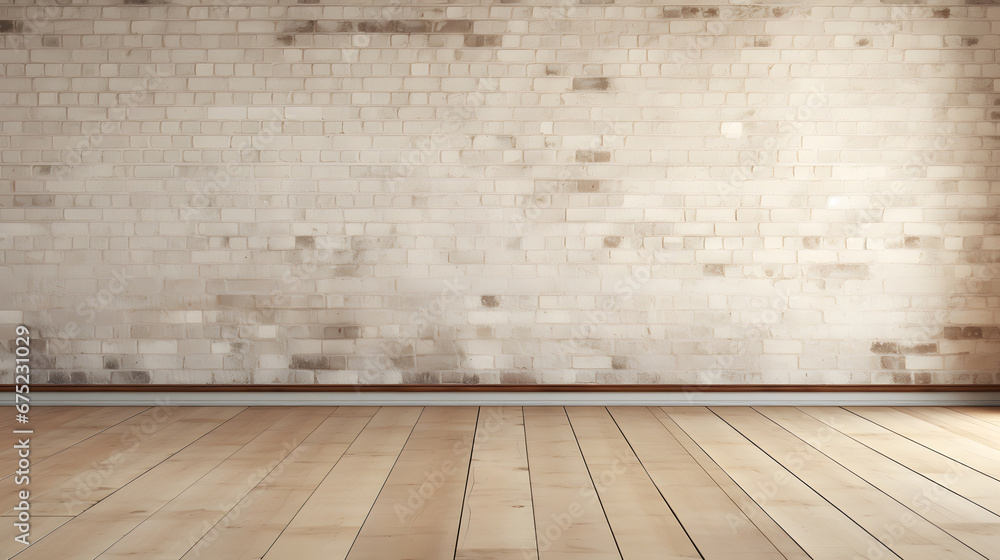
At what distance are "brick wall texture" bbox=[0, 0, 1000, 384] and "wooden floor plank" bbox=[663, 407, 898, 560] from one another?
3.30 feet

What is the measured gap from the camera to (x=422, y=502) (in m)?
2.39

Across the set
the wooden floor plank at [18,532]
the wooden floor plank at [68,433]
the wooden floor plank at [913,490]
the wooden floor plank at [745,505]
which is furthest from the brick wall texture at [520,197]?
the wooden floor plank at [18,532]

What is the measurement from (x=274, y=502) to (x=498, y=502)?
825mm

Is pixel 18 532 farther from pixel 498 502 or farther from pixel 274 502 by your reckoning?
pixel 498 502

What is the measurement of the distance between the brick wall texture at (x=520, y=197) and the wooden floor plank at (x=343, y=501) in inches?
40.2

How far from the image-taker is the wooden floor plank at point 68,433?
298 centimetres

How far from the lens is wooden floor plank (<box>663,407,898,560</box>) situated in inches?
77.2

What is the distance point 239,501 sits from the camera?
238 centimetres

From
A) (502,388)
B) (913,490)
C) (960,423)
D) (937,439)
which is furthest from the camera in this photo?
(502,388)

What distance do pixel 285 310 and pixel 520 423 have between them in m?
1.75

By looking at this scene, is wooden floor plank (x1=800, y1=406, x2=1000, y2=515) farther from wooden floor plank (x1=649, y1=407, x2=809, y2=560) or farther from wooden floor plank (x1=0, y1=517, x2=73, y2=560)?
wooden floor plank (x1=0, y1=517, x2=73, y2=560)

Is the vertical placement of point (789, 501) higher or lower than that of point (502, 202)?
lower

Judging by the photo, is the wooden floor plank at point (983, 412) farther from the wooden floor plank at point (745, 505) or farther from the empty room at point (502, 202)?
the wooden floor plank at point (745, 505)

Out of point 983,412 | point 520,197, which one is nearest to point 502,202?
point 520,197
